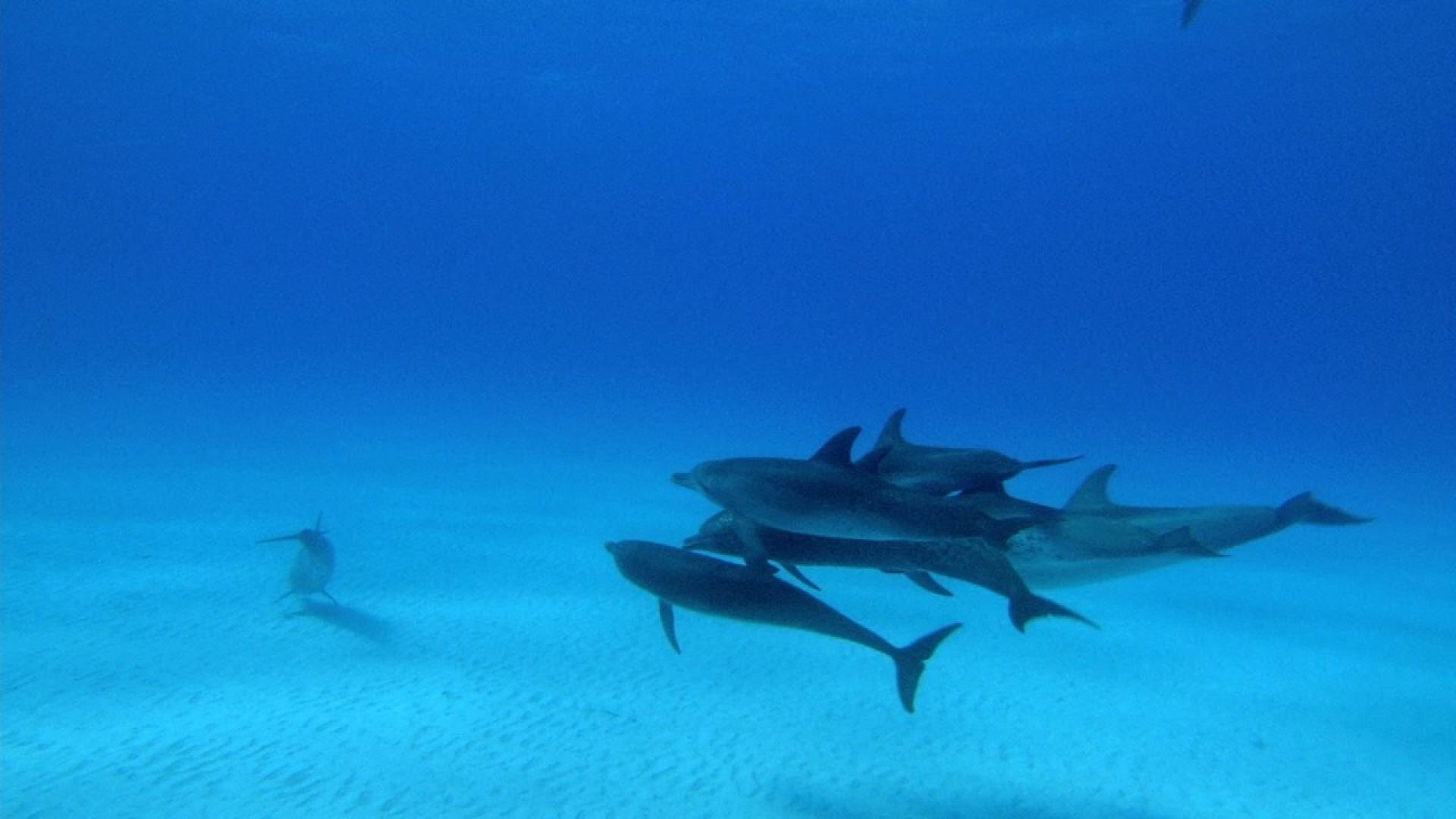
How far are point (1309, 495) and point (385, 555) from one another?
14271 mm

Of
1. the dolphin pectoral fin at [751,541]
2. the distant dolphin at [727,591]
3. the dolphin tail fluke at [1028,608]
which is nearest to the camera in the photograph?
the dolphin tail fluke at [1028,608]

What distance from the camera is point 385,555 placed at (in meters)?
14.9

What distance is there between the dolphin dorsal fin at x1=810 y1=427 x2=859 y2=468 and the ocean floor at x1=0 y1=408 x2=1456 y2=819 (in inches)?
181

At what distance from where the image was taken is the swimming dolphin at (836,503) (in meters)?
3.73

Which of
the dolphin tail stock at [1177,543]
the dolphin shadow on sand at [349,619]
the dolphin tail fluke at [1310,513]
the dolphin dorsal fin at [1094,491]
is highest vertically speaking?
the dolphin shadow on sand at [349,619]

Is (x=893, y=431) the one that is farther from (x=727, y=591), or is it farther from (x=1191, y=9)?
(x=1191, y=9)

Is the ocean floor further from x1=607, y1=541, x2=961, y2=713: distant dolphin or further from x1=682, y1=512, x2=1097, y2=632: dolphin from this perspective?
x1=682, y1=512, x2=1097, y2=632: dolphin

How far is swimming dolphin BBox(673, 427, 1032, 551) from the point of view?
373cm

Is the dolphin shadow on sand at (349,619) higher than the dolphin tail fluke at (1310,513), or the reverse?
the dolphin shadow on sand at (349,619)

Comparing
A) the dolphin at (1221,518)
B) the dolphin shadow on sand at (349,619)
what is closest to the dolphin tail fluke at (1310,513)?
the dolphin at (1221,518)

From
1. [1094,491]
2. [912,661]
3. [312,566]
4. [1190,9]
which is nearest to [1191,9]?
[1190,9]

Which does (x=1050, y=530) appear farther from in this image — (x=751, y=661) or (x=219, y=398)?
(x=219, y=398)

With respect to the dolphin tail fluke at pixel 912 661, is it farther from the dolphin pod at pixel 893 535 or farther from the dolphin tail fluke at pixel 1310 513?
the dolphin tail fluke at pixel 1310 513

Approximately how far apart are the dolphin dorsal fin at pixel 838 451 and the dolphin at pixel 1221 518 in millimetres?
1325
